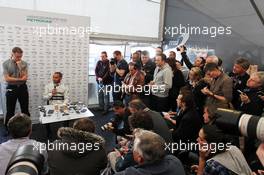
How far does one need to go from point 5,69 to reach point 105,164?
2681mm

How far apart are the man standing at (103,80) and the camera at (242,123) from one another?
387 centimetres

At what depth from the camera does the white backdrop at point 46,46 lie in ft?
13.1

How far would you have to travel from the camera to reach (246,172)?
1.70 m

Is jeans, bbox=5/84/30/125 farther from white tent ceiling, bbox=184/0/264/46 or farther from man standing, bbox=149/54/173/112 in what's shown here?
white tent ceiling, bbox=184/0/264/46

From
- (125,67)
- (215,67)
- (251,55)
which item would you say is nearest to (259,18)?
(251,55)

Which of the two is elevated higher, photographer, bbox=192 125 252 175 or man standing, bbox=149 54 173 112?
man standing, bbox=149 54 173 112

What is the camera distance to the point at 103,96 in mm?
5234

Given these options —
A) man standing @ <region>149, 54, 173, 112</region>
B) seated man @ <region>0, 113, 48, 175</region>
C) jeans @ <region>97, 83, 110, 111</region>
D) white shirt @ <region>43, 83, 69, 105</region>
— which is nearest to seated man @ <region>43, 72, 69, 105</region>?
white shirt @ <region>43, 83, 69, 105</region>

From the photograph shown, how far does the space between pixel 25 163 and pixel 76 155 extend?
896mm

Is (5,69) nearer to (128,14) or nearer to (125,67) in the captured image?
(125,67)

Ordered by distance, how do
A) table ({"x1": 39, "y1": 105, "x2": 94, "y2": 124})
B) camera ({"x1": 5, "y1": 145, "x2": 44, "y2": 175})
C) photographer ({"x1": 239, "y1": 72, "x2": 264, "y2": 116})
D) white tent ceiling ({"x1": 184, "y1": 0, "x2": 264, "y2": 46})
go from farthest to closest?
white tent ceiling ({"x1": 184, "y1": 0, "x2": 264, "y2": 46}) → table ({"x1": 39, "y1": 105, "x2": 94, "y2": 124}) → photographer ({"x1": 239, "y1": 72, "x2": 264, "y2": 116}) → camera ({"x1": 5, "y1": 145, "x2": 44, "y2": 175})

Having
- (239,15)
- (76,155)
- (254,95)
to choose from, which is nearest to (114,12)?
(239,15)

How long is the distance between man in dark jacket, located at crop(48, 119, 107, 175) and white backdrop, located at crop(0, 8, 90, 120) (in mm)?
2819

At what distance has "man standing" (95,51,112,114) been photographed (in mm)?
5004
